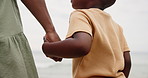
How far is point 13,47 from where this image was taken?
2.58ft

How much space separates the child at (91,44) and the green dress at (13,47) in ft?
0.36

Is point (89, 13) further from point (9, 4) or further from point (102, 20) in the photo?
point (9, 4)

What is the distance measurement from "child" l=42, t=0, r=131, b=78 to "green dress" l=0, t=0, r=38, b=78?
0.11 metres

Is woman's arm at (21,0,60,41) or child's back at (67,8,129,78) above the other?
woman's arm at (21,0,60,41)

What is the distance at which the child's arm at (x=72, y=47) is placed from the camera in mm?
848

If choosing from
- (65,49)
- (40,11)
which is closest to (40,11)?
(40,11)

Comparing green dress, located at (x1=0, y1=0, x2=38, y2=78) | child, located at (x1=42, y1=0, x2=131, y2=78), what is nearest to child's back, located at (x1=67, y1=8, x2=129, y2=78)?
child, located at (x1=42, y1=0, x2=131, y2=78)

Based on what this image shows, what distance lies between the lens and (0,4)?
0.81 m

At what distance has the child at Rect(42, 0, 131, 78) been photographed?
2.85 feet

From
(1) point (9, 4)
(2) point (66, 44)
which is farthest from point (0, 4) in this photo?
(2) point (66, 44)

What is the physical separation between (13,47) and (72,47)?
163mm

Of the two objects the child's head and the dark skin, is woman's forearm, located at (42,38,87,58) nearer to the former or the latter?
the dark skin

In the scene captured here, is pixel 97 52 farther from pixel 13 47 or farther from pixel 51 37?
pixel 13 47

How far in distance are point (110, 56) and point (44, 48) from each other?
0.21 meters
